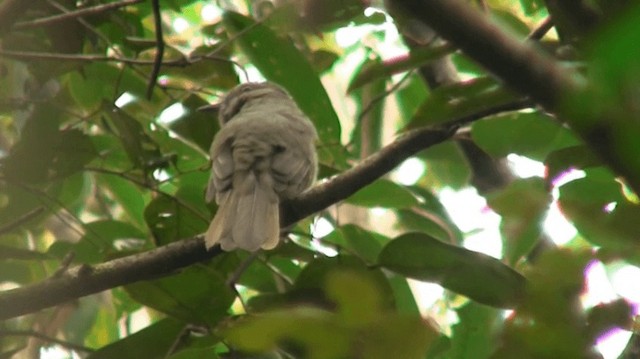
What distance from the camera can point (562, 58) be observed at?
1836 mm

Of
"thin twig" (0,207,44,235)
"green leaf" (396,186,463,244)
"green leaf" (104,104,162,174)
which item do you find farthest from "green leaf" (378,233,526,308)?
"green leaf" (396,186,463,244)

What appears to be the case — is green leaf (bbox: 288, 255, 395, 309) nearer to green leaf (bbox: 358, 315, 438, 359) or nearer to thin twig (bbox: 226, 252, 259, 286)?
thin twig (bbox: 226, 252, 259, 286)

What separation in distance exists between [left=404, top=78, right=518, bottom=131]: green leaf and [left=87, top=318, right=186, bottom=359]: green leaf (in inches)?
38.4

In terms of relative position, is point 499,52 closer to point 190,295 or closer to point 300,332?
point 300,332

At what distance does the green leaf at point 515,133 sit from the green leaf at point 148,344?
102 centimetres

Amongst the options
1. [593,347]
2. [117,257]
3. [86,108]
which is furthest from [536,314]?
[86,108]

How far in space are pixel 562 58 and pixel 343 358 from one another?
122 centimetres

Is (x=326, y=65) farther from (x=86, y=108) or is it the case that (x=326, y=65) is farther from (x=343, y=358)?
(x=343, y=358)

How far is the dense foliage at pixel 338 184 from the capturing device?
0.72 metres

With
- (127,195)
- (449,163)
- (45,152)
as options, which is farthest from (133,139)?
(449,163)

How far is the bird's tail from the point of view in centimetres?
312

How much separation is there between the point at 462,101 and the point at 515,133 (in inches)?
29.0

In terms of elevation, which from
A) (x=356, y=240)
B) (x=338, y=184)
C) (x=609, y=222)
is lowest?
Result: (x=356, y=240)

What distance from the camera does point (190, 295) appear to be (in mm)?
2664
